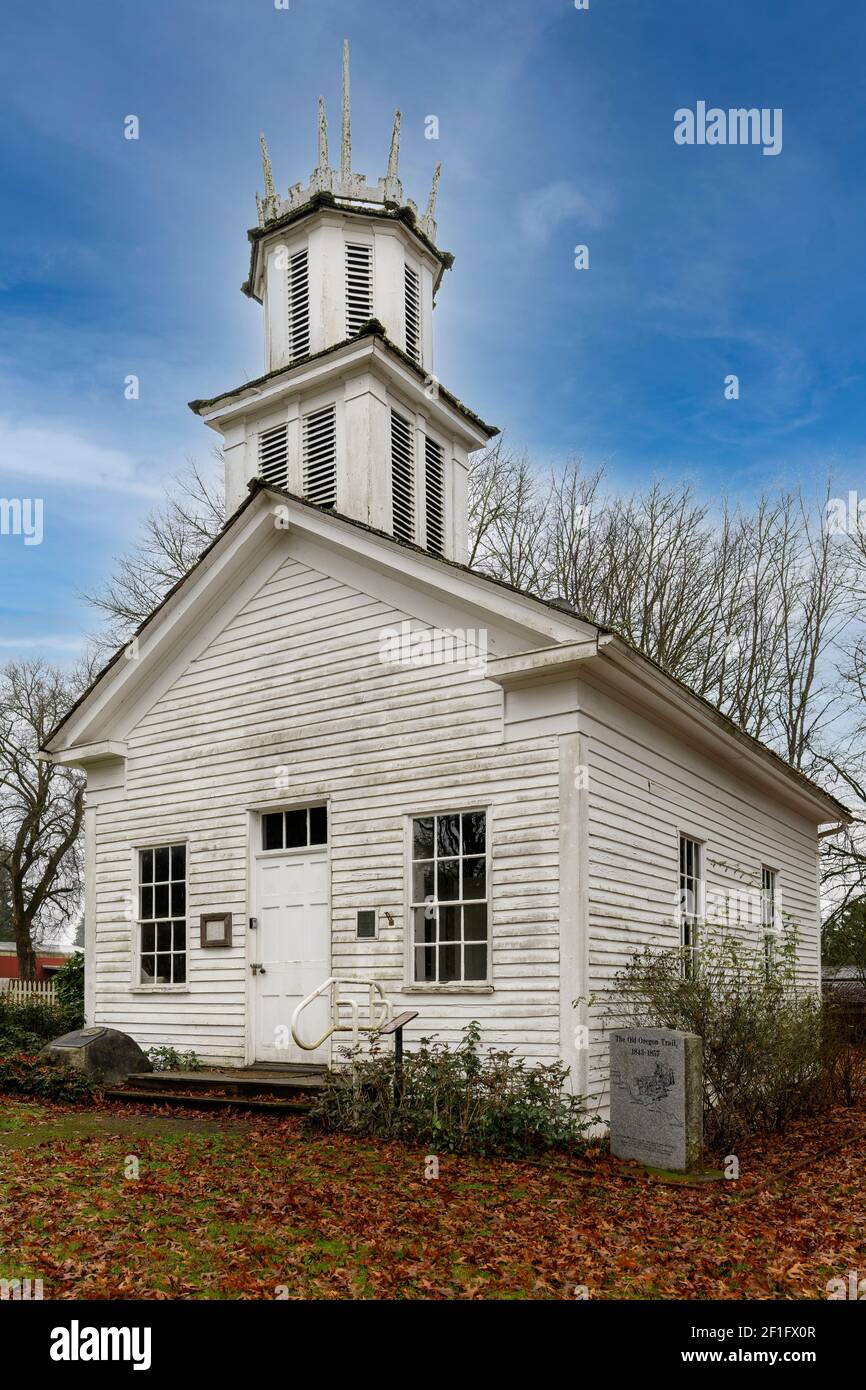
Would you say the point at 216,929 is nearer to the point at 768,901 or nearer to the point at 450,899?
the point at 450,899

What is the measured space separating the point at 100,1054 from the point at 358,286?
10.8 metres

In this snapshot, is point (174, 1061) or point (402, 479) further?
point (402, 479)

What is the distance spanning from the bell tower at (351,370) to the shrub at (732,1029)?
6.55 meters

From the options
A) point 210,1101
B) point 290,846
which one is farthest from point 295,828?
point 210,1101

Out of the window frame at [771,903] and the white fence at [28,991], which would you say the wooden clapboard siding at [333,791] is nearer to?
the window frame at [771,903]

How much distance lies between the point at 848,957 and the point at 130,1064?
1619cm

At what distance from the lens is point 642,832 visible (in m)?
11.8

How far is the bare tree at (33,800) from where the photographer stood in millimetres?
38344

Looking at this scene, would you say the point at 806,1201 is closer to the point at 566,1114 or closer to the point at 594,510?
the point at 566,1114

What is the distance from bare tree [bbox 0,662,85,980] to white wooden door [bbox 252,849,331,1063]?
88.8ft

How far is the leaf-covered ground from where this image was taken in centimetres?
569

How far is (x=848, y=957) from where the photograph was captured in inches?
916

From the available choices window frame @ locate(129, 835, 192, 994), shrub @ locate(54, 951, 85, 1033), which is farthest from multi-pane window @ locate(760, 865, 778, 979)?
shrub @ locate(54, 951, 85, 1033)

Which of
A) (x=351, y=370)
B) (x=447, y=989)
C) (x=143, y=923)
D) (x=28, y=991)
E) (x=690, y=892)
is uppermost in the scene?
(x=351, y=370)
